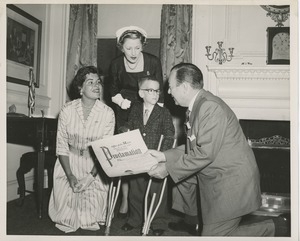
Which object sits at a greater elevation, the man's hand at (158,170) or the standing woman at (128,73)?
the standing woman at (128,73)

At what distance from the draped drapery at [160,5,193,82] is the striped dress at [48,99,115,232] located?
4.62 feet

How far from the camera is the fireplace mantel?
354 cm

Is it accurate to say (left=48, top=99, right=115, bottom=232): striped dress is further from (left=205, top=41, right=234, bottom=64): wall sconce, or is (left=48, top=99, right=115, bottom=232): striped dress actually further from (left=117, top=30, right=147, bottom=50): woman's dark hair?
(left=205, top=41, right=234, bottom=64): wall sconce

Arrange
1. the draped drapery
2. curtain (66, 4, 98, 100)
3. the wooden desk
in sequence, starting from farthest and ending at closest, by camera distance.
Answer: curtain (66, 4, 98, 100), the draped drapery, the wooden desk

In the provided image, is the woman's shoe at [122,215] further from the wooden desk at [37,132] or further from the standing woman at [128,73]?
the wooden desk at [37,132]

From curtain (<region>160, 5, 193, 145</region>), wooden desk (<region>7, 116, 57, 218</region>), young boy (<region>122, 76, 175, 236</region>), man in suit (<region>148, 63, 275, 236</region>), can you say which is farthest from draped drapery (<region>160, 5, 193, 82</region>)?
man in suit (<region>148, 63, 275, 236</region>)

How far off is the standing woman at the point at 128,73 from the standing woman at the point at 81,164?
0.81 feet

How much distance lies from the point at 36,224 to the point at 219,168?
1.47 m

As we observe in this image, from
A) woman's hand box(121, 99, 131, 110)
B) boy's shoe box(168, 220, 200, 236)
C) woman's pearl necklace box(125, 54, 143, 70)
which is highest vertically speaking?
woman's pearl necklace box(125, 54, 143, 70)

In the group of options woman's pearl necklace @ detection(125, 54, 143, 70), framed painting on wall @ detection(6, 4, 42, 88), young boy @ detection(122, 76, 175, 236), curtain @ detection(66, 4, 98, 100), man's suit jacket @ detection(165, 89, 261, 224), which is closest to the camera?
man's suit jacket @ detection(165, 89, 261, 224)

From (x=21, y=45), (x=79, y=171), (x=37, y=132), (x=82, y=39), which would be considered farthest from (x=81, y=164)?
(x=82, y=39)

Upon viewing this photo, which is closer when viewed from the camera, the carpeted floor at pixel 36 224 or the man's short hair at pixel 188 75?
the man's short hair at pixel 188 75

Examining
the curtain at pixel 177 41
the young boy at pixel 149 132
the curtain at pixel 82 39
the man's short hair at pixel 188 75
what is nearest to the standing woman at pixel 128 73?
the young boy at pixel 149 132

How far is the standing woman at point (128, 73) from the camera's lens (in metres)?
2.61
